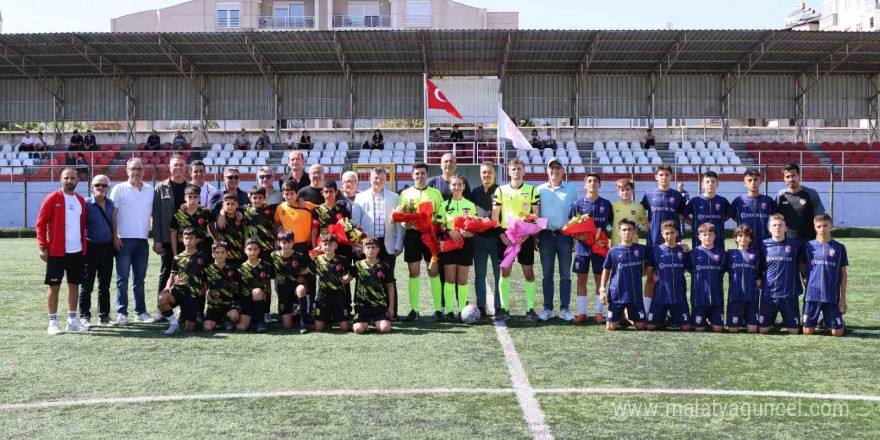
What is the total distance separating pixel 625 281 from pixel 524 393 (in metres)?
2.82

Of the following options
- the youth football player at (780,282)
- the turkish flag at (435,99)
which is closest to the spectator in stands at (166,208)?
the youth football player at (780,282)

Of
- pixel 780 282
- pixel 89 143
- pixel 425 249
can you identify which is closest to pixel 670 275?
pixel 780 282

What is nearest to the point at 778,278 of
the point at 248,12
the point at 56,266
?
the point at 56,266

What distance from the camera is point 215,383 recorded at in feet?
19.7

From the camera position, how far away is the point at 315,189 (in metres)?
8.95

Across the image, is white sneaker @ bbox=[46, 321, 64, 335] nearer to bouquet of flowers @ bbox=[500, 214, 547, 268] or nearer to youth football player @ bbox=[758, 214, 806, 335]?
bouquet of flowers @ bbox=[500, 214, 547, 268]

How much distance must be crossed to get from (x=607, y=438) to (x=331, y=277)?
4068 mm

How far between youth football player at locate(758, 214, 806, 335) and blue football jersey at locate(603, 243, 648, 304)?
3.78 feet

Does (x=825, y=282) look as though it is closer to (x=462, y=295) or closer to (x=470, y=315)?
(x=470, y=315)

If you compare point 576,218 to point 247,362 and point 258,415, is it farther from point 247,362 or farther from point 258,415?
point 258,415

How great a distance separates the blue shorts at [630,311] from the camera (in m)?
8.16

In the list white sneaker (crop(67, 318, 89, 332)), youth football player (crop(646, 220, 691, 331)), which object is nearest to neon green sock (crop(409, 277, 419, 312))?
youth football player (crop(646, 220, 691, 331))

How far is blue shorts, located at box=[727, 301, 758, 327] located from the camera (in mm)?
8078

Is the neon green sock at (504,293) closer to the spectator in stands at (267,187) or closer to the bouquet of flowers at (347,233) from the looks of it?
the bouquet of flowers at (347,233)
